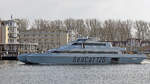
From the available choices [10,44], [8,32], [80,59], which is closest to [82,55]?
[80,59]

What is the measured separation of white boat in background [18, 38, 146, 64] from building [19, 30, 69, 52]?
5914 centimetres

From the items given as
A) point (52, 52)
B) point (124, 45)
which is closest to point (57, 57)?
point (52, 52)

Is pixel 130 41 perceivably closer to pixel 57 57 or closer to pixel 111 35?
pixel 111 35

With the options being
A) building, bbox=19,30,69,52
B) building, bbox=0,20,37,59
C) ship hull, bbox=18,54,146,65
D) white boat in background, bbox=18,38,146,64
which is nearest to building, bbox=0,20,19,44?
building, bbox=0,20,37,59

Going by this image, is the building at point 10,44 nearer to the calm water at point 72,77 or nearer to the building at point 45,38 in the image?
the building at point 45,38

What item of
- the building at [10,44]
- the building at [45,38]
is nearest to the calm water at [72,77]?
the building at [10,44]

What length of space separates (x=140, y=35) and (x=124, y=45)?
14.6 m

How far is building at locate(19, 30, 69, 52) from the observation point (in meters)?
137

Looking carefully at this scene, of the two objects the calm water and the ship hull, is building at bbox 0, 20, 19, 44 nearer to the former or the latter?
the ship hull

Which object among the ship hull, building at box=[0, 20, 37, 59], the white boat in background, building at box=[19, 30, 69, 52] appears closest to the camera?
the ship hull

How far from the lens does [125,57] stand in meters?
79.6

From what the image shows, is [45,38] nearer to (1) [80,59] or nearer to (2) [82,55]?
(1) [80,59]

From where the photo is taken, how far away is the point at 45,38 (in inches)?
5477

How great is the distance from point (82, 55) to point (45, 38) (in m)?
64.9
